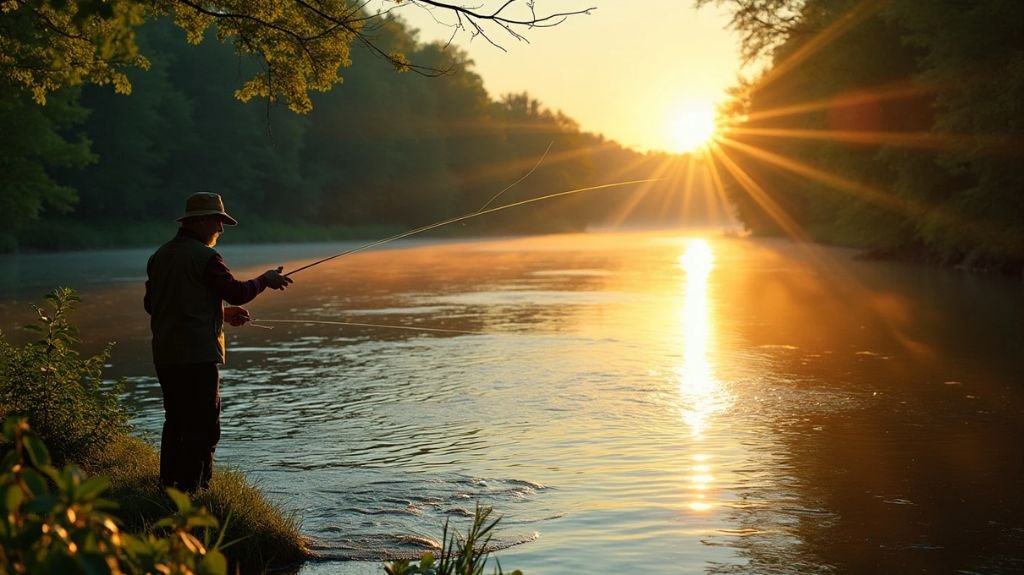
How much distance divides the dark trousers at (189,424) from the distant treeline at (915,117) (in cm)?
2088

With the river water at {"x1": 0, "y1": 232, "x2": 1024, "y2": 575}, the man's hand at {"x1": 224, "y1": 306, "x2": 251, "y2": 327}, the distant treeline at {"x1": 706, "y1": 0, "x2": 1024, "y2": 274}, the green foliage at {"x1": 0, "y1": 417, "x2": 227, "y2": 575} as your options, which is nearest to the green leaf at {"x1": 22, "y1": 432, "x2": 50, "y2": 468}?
the green foliage at {"x1": 0, "y1": 417, "x2": 227, "y2": 575}

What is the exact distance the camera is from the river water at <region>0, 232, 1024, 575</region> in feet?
22.4

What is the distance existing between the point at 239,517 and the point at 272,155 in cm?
7654

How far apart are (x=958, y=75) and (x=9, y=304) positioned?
20.8m

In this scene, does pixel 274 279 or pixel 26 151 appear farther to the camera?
pixel 26 151

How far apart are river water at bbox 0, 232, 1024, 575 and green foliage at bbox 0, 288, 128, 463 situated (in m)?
1.16

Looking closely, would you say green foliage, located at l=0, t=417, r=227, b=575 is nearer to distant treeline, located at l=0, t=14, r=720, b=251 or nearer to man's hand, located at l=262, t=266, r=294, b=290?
man's hand, located at l=262, t=266, r=294, b=290

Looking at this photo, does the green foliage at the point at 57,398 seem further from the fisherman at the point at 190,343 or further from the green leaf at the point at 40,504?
the green leaf at the point at 40,504

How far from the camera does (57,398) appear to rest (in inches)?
312

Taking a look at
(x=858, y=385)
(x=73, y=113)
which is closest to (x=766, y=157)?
(x=73, y=113)

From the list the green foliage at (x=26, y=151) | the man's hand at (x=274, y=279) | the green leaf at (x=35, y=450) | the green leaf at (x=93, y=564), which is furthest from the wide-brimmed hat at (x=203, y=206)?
the green foliage at (x=26, y=151)

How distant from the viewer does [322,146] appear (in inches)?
3632

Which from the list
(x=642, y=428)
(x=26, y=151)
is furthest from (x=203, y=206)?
(x=26, y=151)

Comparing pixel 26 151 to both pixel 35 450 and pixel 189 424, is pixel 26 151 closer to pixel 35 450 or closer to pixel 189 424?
pixel 189 424
